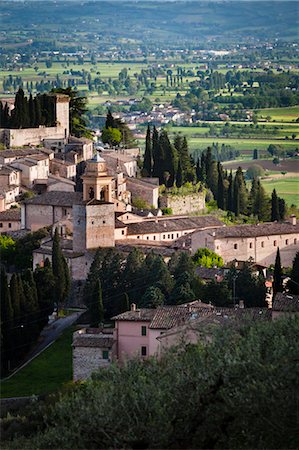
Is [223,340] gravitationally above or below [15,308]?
above

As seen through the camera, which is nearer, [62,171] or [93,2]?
[62,171]

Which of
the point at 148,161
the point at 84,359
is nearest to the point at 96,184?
the point at 148,161

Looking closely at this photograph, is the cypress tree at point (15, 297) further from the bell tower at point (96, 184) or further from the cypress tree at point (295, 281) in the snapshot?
the cypress tree at point (295, 281)

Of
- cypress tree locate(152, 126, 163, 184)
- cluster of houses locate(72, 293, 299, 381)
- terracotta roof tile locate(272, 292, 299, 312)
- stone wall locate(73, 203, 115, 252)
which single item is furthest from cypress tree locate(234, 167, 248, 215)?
terracotta roof tile locate(272, 292, 299, 312)

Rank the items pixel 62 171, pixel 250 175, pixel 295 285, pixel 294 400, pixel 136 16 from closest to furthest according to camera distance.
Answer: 1. pixel 294 400
2. pixel 295 285
3. pixel 62 171
4. pixel 250 175
5. pixel 136 16

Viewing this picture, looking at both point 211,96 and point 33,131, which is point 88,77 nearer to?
point 211,96

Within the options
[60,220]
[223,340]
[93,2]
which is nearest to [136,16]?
[93,2]

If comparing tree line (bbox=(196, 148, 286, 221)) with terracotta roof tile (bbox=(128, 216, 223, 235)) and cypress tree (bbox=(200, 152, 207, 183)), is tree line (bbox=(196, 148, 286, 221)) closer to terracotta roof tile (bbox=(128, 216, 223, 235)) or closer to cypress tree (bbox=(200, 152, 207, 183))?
cypress tree (bbox=(200, 152, 207, 183))
